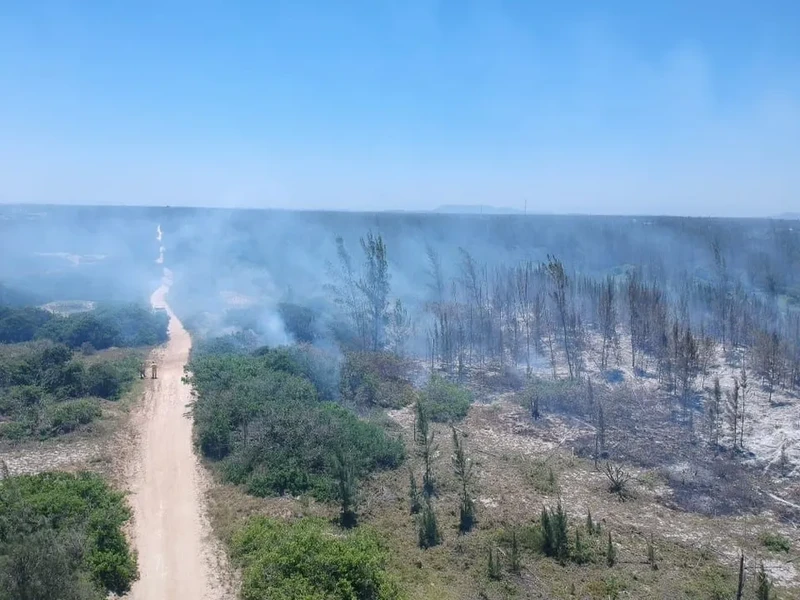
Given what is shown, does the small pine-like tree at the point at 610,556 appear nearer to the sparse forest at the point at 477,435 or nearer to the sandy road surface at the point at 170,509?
the sparse forest at the point at 477,435

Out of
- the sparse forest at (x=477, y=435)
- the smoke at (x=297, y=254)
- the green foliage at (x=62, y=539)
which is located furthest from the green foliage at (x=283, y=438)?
the smoke at (x=297, y=254)

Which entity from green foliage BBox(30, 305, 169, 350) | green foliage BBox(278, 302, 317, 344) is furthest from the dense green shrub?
green foliage BBox(278, 302, 317, 344)

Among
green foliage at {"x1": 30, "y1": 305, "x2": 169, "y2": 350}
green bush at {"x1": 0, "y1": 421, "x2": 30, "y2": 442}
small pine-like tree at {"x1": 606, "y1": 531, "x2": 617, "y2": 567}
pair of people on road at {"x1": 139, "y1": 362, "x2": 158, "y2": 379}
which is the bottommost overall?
small pine-like tree at {"x1": 606, "y1": 531, "x2": 617, "y2": 567}

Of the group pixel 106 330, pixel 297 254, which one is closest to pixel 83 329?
pixel 106 330

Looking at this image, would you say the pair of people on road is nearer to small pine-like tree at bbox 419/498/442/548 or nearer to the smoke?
the smoke

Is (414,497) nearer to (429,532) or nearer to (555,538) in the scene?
(429,532)

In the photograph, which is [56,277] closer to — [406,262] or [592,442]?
[406,262]
